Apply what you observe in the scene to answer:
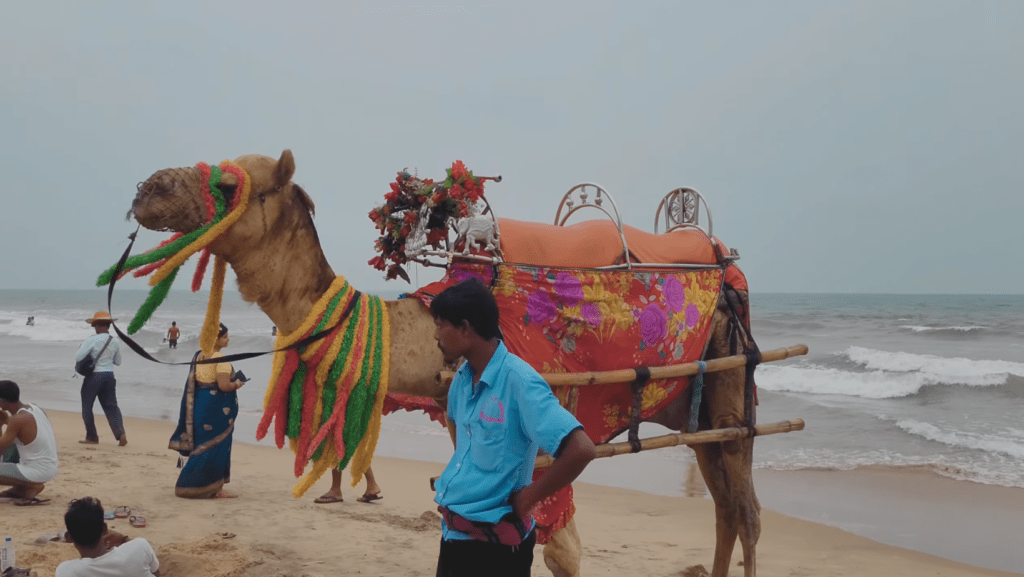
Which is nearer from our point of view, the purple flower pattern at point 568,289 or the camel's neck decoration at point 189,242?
the camel's neck decoration at point 189,242

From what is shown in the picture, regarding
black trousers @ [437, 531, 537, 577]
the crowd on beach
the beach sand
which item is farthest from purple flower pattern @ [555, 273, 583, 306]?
the beach sand

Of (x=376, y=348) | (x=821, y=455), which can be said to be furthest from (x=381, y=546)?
(x=821, y=455)

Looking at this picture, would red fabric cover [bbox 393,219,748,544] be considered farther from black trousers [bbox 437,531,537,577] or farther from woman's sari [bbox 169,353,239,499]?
woman's sari [bbox 169,353,239,499]

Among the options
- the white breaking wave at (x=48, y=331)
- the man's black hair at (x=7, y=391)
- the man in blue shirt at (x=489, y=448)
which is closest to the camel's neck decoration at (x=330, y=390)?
the man in blue shirt at (x=489, y=448)

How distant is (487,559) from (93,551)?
2.55 meters

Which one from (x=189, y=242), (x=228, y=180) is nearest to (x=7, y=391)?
(x=189, y=242)

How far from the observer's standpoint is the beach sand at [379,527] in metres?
5.88

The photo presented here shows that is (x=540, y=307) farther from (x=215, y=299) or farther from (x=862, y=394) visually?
(x=862, y=394)

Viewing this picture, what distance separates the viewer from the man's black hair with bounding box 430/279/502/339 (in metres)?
2.50

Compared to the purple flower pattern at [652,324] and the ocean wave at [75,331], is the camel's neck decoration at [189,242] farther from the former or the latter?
the ocean wave at [75,331]

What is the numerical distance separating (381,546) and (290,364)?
2.93m

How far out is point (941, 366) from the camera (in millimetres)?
20219

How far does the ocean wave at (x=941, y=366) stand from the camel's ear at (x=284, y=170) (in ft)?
56.8

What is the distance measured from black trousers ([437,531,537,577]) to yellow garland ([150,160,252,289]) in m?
1.88
